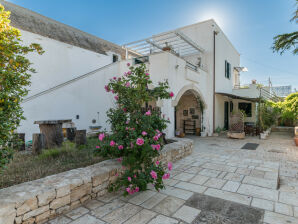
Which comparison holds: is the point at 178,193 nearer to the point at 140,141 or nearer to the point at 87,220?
the point at 140,141

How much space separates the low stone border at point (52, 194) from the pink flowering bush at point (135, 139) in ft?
1.13

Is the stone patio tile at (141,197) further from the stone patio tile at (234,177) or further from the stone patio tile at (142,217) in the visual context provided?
the stone patio tile at (234,177)

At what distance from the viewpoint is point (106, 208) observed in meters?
2.90

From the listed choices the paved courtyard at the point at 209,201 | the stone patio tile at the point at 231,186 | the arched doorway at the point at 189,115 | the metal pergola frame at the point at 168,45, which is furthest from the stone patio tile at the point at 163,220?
the arched doorway at the point at 189,115

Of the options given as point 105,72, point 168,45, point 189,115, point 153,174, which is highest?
point 168,45

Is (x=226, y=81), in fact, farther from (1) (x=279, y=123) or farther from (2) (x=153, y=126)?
(2) (x=153, y=126)

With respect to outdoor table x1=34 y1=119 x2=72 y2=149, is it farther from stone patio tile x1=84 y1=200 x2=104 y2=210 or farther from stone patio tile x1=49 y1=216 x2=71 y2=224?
stone patio tile x1=49 y1=216 x2=71 y2=224

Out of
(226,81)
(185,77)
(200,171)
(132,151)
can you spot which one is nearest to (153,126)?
(132,151)

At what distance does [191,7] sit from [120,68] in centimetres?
555

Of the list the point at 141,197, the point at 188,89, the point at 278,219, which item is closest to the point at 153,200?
the point at 141,197

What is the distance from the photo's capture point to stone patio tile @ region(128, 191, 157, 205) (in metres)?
3.13

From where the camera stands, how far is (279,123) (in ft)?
51.4

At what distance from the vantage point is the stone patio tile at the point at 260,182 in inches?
151

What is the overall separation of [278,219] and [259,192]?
3.07 ft
